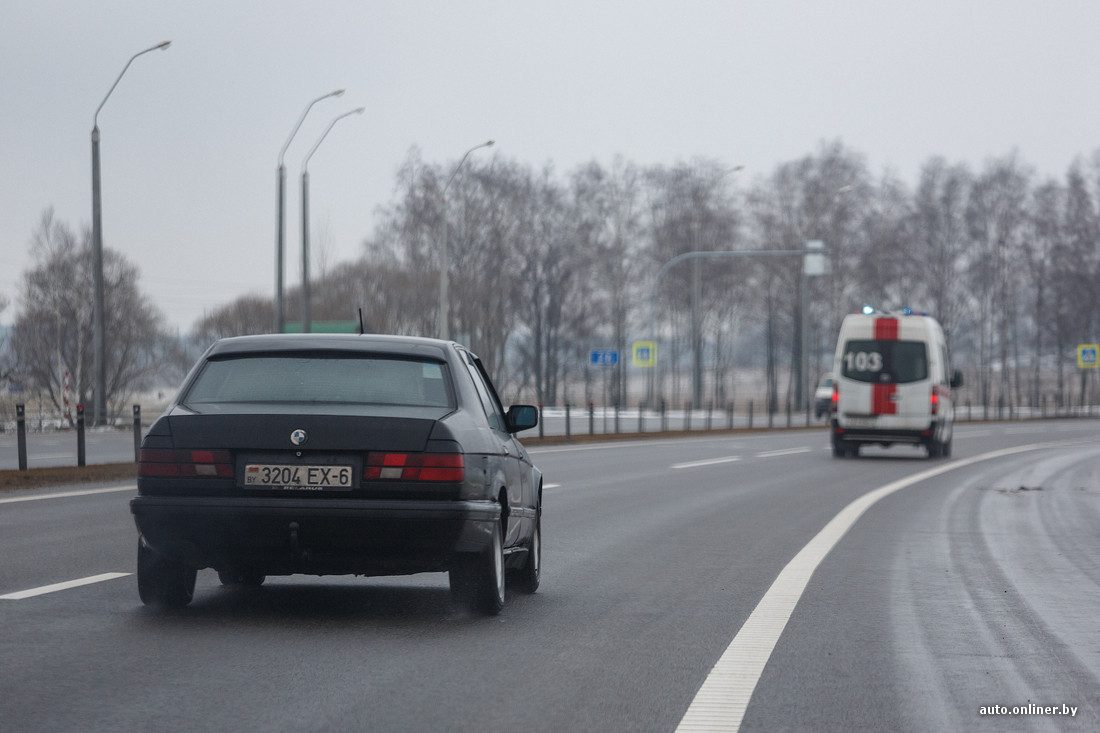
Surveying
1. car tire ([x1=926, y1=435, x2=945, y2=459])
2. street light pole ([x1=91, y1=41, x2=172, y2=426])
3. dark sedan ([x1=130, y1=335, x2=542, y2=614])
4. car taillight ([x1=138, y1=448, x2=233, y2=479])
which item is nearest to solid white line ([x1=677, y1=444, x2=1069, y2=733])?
dark sedan ([x1=130, y1=335, x2=542, y2=614])

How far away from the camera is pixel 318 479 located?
7.47m

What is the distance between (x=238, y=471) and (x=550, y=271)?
7570cm

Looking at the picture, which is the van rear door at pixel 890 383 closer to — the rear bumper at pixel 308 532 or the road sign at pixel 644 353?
the road sign at pixel 644 353

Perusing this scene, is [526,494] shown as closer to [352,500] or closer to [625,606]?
[625,606]

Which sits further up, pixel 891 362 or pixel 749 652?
pixel 891 362

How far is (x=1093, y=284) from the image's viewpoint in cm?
8919

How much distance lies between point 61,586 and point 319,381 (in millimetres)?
2259

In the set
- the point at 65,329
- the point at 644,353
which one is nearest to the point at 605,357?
the point at 644,353

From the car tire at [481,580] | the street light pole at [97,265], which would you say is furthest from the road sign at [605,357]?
the car tire at [481,580]

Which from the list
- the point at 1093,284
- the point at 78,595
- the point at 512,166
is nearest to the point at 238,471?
the point at 78,595

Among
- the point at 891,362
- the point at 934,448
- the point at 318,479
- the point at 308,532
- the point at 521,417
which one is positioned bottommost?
the point at 934,448

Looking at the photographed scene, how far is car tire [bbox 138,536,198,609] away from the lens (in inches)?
311

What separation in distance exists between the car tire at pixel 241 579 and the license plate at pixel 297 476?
1.69m

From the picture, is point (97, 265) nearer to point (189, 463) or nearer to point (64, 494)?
point (64, 494)
